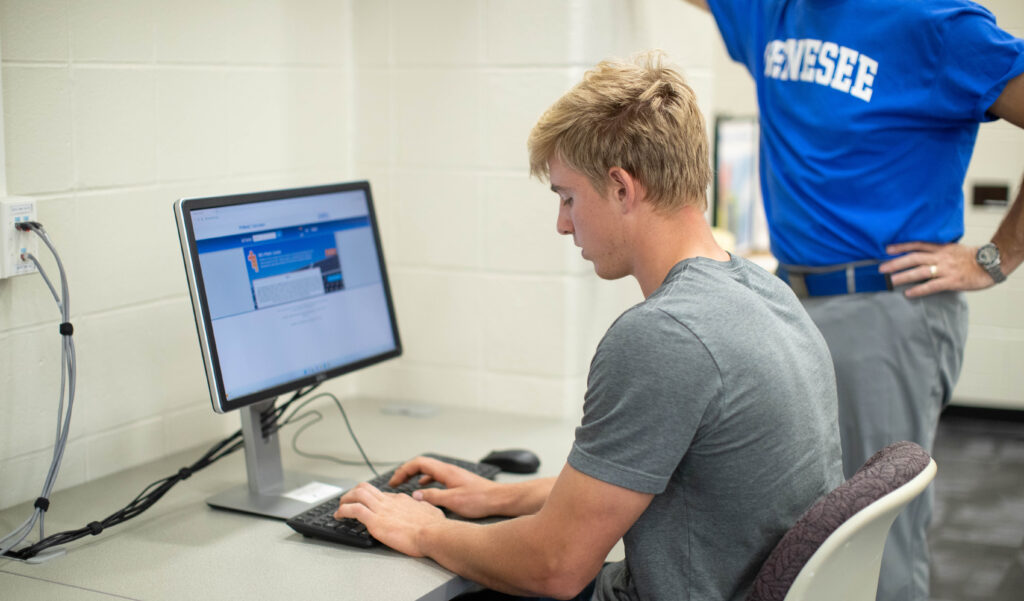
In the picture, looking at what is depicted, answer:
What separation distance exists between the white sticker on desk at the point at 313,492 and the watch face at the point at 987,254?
1318 mm

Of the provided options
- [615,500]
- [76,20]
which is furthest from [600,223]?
[76,20]

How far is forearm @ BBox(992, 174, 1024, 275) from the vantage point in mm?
2041

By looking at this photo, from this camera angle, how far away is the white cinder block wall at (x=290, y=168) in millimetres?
1757

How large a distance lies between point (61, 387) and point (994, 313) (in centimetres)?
318

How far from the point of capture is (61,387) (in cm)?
172

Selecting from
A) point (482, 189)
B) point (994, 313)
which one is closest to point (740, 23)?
point (482, 189)

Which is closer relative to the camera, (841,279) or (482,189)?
(841,279)

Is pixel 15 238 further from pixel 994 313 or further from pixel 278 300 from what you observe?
pixel 994 313

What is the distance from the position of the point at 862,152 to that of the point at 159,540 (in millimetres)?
1489

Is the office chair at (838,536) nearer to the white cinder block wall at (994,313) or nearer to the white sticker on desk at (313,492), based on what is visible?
the white sticker on desk at (313,492)

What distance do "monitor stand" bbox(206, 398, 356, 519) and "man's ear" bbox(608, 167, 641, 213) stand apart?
0.71 m

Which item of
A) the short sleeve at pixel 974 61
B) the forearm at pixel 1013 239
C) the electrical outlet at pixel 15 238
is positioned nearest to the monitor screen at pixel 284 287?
the electrical outlet at pixel 15 238

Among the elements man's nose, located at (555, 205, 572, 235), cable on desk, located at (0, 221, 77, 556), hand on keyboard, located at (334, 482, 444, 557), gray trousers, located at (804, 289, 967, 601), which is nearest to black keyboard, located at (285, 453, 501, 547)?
hand on keyboard, located at (334, 482, 444, 557)

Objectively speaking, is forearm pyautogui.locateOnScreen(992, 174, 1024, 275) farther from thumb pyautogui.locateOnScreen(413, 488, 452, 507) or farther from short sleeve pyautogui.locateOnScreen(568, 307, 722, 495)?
thumb pyautogui.locateOnScreen(413, 488, 452, 507)
